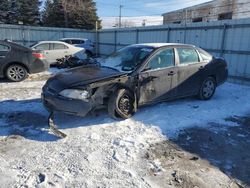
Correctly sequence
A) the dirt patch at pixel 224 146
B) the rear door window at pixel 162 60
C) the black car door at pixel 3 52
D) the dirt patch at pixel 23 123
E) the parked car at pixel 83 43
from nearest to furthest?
the dirt patch at pixel 224 146 → the dirt patch at pixel 23 123 → the rear door window at pixel 162 60 → the black car door at pixel 3 52 → the parked car at pixel 83 43

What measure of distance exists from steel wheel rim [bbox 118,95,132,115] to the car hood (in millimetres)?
487

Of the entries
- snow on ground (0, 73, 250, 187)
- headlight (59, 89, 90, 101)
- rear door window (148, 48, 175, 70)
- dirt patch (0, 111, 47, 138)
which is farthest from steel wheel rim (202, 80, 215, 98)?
dirt patch (0, 111, 47, 138)

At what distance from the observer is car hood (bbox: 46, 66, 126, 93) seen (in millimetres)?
4875

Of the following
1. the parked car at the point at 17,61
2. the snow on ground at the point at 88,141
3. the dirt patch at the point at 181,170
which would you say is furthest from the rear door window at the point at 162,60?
the parked car at the point at 17,61

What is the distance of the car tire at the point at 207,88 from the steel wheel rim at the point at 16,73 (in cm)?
614

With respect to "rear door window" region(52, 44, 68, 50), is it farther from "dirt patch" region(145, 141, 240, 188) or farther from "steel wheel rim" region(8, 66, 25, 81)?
"dirt patch" region(145, 141, 240, 188)

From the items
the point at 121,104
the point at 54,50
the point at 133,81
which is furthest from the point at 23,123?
the point at 54,50

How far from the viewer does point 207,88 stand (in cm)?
716

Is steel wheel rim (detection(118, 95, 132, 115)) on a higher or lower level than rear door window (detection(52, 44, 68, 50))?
lower

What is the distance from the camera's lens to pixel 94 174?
3451mm

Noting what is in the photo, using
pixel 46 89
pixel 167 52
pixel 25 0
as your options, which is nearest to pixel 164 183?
pixel 46 89

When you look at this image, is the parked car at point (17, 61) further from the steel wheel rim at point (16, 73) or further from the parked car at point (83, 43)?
the parked car at point (83, 43)

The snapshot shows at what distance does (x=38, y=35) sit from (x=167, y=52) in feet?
52.7

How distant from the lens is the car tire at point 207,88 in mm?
7047
